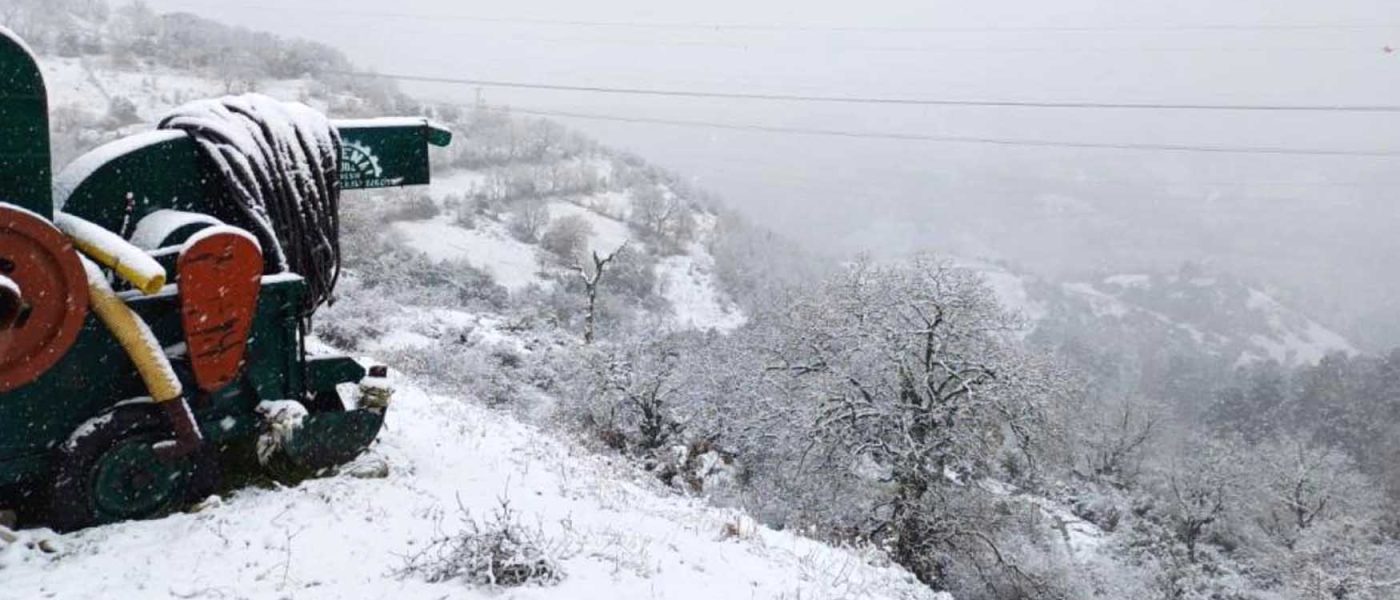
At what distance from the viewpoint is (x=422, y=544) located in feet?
16.0

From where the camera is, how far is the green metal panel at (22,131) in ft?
13.5

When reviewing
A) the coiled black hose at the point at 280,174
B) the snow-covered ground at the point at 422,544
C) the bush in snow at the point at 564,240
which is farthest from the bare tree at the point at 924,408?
the bush in snow at the point at 564,240

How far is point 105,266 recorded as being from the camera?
4477 millimetres

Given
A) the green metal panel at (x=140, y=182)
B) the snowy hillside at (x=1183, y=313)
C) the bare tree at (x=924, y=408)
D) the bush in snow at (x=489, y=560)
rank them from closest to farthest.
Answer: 1. the bush in snow at (x=489, y=560)
2. the green metal panel at (x=140, y=182)
3. the bare tree at (x=924, y=408)
4. the snowy hillside at (x=1183, y=313)

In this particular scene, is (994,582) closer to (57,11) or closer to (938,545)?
(938,545)

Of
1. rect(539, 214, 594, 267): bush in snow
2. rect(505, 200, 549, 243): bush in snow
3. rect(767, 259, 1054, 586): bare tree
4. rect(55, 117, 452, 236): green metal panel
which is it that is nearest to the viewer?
rect(55, 117, 452, 236): green metal panel

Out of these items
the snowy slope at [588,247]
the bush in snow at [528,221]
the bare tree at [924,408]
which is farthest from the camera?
the bush in snow at [528,221]

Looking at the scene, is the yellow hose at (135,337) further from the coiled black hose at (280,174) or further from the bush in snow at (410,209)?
the bush in snow at (410,209)

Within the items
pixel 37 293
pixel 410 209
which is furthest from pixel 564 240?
pixel 37 293

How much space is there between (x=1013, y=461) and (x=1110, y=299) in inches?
5193

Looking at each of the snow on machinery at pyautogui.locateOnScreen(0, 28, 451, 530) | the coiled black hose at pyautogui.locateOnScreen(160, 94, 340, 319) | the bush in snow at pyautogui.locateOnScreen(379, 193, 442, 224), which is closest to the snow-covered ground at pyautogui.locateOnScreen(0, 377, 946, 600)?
the snow on machinery at pyautogui.locateOnScreen(0, 28, 451, 530)

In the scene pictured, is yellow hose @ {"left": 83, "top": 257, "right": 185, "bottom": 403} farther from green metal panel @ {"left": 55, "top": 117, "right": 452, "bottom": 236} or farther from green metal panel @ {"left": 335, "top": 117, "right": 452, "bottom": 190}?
green metal panel @ {"left": 335, "top": 117, "right": 452, "bottom": 190}

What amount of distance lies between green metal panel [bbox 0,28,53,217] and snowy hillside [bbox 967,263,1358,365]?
378 feet

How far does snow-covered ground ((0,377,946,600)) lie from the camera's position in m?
4.18
